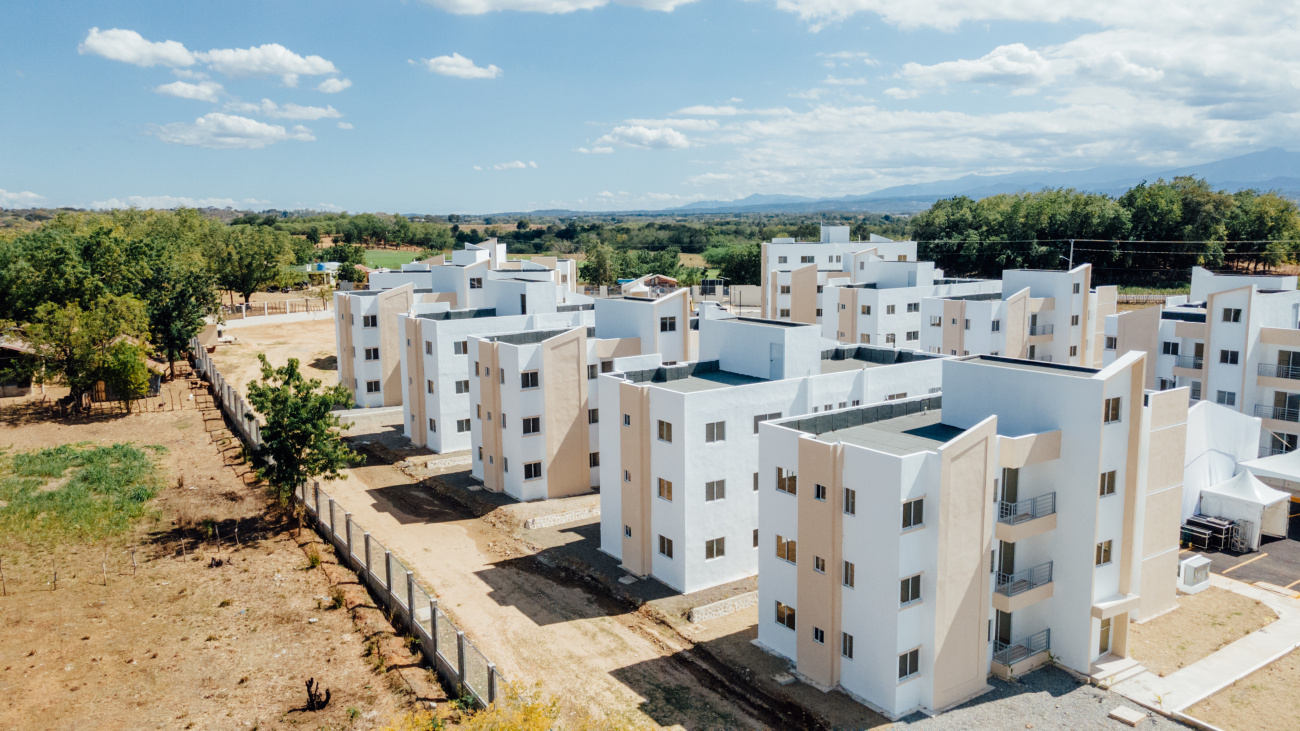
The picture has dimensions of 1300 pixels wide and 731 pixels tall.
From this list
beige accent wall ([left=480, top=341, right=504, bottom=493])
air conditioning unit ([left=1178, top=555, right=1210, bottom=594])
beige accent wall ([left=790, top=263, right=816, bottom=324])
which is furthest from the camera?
beige accent wall ([left=790, top=263, right=816, bottom=324])

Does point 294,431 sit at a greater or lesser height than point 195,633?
greater

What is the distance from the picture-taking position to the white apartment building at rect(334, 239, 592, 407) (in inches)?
1987

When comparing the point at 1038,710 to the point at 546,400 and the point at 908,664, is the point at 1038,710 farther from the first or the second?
the point at 546,400

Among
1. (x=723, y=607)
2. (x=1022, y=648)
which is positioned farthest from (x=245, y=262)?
(x=1022, y=648)

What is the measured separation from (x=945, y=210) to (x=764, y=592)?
10732cm

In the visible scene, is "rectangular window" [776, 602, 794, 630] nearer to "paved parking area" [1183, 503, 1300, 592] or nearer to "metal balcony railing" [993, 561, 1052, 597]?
"metal balcony railing" [993, 561, 1052, 597]

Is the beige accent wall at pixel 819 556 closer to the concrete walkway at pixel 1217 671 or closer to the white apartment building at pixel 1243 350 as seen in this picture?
the concrete walkway at pixel 1217 671

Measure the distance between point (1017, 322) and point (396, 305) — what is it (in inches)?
1619

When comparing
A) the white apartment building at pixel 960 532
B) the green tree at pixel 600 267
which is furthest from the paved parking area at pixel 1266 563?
the green tree at pixel 600 267

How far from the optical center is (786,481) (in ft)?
77.0

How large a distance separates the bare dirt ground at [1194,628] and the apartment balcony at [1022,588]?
4.26 m

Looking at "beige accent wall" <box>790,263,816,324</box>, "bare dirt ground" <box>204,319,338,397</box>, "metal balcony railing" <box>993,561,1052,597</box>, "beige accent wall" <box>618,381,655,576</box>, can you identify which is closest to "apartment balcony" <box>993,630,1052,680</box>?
"metal balcony railing" <box>993,561,1052,597</box>

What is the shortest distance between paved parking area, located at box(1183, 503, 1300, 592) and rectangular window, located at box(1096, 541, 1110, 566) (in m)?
10.6

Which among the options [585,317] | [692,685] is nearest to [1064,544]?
[692,685]
